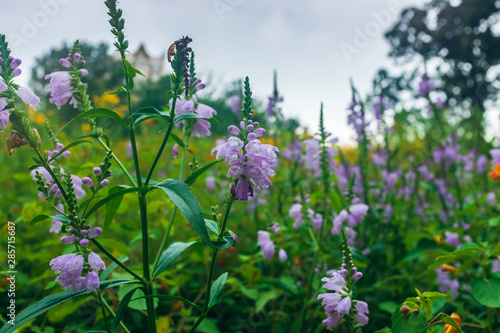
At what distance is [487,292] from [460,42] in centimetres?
2194

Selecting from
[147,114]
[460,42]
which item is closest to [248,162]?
[147,114]

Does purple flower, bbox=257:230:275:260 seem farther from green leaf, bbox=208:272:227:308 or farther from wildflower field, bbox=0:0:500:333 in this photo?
green leaf, bbox=208:272:227:308

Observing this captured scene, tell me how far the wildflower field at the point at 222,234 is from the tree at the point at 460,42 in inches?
722

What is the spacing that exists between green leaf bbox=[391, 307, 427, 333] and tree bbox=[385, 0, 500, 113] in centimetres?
2058

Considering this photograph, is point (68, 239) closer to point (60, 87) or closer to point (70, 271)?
point (70, 271)

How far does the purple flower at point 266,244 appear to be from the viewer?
6.57 feet

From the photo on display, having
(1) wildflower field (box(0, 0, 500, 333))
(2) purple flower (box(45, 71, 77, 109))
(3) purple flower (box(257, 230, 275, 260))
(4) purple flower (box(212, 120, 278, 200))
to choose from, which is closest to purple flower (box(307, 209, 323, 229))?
(1) wildflower field (box(0, 0, 500, 333))

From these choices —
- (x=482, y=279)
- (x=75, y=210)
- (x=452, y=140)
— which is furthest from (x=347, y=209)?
(x=452, y=140)

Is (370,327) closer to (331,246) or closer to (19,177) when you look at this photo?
(331,246)

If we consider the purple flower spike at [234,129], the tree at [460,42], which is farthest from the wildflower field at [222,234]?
the tree at [460,42]

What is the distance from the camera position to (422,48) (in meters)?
20.8

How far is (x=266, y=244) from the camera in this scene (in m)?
2.02

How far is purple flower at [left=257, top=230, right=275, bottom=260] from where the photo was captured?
78.9 inches

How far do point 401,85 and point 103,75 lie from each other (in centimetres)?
1609
